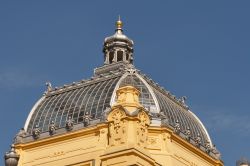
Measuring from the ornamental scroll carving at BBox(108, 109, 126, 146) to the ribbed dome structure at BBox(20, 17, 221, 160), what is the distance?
13.2ft

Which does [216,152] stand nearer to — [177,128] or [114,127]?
[177,128]

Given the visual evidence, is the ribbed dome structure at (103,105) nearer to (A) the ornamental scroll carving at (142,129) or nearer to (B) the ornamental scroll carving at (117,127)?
(A) the ornamental scroll carving at (142,129)

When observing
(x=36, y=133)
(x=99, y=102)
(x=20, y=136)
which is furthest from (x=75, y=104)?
(x=20, y=136)

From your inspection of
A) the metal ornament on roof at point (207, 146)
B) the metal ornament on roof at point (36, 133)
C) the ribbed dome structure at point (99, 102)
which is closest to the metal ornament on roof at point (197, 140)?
the ribbed dome structure at point (99, 102)

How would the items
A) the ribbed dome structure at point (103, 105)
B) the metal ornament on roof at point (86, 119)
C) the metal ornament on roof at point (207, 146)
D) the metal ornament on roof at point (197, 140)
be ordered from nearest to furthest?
the metal ornament on roof at point (86, 119) → the ribbed dome structure at point (103, 105) → the metal ornament on roof at point (197, 140) → the metal ornament on roof at point (207, 146)

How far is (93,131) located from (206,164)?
12.7 metres

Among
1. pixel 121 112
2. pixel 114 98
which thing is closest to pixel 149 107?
pixel 114 98

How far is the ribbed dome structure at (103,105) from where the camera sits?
222 ft

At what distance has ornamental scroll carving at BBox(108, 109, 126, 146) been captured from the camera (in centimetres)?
5972

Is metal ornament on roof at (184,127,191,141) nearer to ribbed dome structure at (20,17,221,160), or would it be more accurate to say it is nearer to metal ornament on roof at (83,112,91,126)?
ribbed dome structure at (20,17,221,160)

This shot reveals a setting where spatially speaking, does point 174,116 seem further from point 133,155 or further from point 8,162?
point 8,162

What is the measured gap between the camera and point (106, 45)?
8075 centimetres

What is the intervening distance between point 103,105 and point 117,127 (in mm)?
7182

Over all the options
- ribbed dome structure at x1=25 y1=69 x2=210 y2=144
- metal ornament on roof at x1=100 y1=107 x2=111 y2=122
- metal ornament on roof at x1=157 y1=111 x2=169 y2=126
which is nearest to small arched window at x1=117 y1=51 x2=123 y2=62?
ribbed dome structure at x1=25 y1=69 x2=210 y2=144
